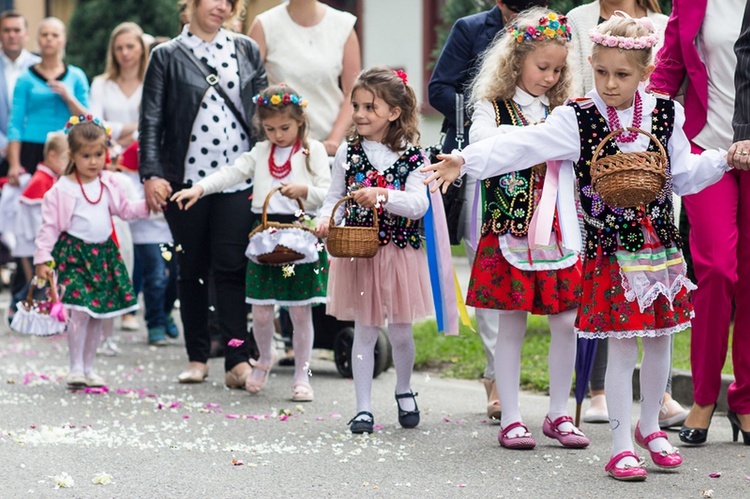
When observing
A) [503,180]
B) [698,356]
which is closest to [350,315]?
[503,180]

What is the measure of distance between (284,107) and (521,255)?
2.02m

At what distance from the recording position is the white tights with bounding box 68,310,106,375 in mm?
8203

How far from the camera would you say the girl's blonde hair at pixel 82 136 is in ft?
27.2

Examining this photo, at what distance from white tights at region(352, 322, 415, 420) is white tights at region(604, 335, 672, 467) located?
143 centimetres

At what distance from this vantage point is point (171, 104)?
8047mm

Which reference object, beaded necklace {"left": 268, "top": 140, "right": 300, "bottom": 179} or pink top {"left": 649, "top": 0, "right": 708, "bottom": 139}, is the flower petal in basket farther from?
pink top {"left": 649, "top": 0, "right": 708, "bottom": 139}

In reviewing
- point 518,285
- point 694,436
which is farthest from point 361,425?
point 694,436

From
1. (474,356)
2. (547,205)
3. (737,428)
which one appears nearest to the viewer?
(547,205)

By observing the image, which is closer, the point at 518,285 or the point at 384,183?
the point at 518,285

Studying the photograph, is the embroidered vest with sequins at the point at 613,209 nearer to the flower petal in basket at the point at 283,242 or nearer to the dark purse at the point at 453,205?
the dark purse at the point at 453,205

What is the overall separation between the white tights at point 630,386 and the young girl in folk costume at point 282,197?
2.38 m

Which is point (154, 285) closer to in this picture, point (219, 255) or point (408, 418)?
point (219, 255)

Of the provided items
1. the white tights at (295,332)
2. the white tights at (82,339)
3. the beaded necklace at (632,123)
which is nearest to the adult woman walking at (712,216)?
the beaded necklace at (632,123)

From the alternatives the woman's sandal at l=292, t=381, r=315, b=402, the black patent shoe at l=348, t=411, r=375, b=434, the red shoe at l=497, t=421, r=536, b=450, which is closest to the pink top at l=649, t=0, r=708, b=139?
the red shoe at l=497, t=421, r=536, b=450
